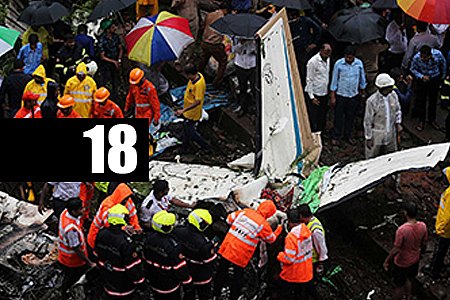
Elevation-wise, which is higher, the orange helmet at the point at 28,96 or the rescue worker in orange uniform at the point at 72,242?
the orange helmet at the point at 28,96

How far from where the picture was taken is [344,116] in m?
11.9

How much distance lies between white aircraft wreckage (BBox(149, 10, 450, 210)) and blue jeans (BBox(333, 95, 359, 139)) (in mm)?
1021

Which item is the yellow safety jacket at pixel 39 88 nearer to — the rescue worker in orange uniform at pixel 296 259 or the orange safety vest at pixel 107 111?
the orange safety vest at pixel 107 111

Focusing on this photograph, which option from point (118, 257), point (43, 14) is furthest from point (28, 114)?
point (118, 257)

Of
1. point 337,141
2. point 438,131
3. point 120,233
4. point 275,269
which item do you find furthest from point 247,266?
point 438,131

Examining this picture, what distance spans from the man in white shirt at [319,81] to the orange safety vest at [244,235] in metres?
3.33

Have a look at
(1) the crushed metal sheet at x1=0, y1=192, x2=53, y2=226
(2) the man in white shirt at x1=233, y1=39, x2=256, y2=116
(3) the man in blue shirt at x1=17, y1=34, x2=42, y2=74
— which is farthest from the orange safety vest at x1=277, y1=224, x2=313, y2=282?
(3) the man in blue shirt at x1=17, y1=34, x2=42, y2=74

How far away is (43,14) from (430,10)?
19.3ft

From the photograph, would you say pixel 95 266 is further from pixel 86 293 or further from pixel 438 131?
pixel 438 131

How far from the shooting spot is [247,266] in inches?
360

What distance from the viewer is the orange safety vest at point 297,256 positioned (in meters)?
8.34

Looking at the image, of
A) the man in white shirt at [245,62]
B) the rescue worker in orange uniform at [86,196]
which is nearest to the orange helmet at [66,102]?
the rescue worker in orange uniform at [86,196]

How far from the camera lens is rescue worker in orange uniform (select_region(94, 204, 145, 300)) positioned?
8.31m

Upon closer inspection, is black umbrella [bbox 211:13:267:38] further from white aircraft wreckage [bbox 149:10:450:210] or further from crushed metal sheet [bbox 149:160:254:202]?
crushed metal sheet [bbox 149:160:254:202]
